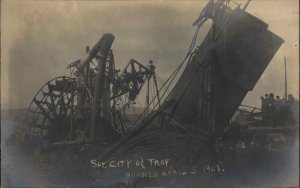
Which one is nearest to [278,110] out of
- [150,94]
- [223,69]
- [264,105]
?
[264,105]

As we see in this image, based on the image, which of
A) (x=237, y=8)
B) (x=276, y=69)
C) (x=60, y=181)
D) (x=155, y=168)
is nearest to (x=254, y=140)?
(x=276, y=69)

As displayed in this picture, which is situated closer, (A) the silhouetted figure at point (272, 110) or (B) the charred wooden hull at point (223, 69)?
(B) the charred wooden hull at point (223, 69)

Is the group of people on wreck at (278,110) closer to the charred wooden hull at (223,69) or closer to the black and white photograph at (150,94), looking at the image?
the black and white photograph at (150,94)

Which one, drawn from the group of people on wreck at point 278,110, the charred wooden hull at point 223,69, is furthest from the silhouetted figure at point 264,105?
the charred wooden hull at point 223,69

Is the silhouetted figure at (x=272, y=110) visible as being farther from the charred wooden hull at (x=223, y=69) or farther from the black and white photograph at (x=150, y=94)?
the charred wooden hull at (x=223, y=69)

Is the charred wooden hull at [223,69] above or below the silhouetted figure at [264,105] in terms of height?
above

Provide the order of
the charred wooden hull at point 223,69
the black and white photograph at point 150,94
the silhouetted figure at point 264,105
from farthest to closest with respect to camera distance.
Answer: the silhouetted figure at point 264,105
the charred wooden hull at point 223,69
the black and white photograph at point 150,94

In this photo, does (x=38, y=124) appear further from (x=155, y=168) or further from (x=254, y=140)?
(x=254, y=140)

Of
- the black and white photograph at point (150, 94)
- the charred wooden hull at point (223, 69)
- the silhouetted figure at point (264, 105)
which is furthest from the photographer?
the silhouetted figure at point (264, 105)
